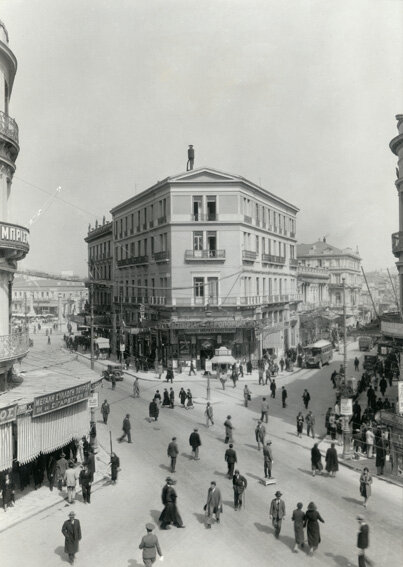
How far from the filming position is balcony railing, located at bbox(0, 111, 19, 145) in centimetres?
1753

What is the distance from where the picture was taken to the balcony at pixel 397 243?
25.8 metres

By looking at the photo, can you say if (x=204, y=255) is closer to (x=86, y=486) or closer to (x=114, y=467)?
(x=114, y=467)

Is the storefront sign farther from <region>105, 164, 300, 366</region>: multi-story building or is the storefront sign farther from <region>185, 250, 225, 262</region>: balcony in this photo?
<region>185, 250, 225, 262</region>: balcony

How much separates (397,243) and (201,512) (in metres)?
17.7

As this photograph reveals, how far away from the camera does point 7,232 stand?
17000 mm

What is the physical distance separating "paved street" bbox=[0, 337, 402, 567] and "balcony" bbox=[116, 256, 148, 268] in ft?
84.3

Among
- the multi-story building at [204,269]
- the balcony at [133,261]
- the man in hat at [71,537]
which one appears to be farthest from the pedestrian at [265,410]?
the balcony at [133,261]

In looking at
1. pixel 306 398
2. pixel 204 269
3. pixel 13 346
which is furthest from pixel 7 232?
pixel 204 269

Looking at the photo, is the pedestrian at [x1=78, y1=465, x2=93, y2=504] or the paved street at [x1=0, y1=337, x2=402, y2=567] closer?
the paved street at [x1=0, y1=337, x2=402, y2=567]

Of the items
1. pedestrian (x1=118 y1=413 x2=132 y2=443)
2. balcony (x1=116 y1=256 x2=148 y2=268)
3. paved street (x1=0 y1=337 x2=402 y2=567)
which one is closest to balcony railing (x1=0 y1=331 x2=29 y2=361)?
paved street (x1=0 y1=337 x2=402 y2=567)

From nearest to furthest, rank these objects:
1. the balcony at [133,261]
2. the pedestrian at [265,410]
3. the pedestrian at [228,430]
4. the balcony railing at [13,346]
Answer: the balcony railing at [13,346] → the pedestrian at [228,430] → the pedestrian at [265,410] → the balcony at [133,261]

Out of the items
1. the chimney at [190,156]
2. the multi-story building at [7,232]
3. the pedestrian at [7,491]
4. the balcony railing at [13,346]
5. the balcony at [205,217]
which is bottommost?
the pedestrian at [7,491]

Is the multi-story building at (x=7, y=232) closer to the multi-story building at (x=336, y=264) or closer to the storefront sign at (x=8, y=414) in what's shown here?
the storefront sign at (x=8, y=414)

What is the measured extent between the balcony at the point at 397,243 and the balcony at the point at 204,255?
18.2m
